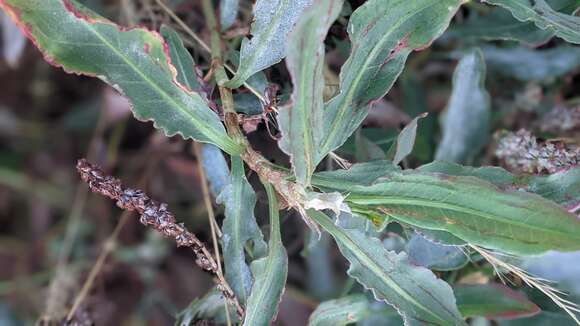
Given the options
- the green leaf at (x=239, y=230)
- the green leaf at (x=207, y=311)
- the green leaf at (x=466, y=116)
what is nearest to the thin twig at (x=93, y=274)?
the green leaf at (x=207, y=311)

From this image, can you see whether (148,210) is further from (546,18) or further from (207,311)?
(546,18)

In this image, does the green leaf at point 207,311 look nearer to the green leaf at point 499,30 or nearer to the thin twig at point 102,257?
the thin twig at point 102,257

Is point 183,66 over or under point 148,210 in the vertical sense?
over

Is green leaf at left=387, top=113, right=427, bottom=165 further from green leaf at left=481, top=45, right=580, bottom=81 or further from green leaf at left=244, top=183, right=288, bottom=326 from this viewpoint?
green leaf at left=481, top=45, right=580, bottom=81

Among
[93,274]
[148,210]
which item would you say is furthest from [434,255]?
[93,274]

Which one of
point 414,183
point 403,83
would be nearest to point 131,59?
point 414,183

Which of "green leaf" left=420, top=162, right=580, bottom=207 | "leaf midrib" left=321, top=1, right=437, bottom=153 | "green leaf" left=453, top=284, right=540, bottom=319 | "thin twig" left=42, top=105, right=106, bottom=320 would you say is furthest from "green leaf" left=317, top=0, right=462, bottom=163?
"thin twig" left=42, top=105, right=106, bottom=320

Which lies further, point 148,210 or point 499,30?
point 499,30
